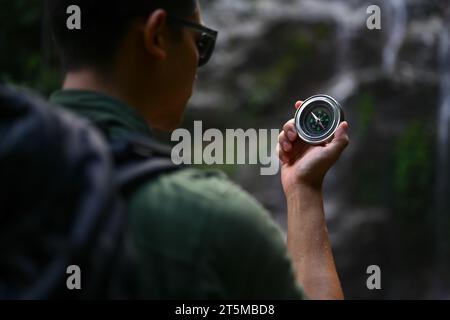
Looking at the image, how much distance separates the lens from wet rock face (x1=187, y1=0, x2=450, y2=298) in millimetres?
8664

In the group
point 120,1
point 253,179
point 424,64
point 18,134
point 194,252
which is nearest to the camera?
point 18,134

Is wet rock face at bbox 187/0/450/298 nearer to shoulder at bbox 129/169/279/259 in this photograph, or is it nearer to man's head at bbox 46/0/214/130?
man's head at bbox 46/0/214/130

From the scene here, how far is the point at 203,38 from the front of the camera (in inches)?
58.5

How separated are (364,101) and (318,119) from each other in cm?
720

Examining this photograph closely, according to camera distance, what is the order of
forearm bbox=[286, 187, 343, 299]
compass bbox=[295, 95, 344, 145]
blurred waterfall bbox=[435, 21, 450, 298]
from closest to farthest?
forearm bbox=[286, 187, 343, 299] < compass bbox=[295, 95, 344, 145] < blurred waterfall bbox=[435, 21, 450, 298]

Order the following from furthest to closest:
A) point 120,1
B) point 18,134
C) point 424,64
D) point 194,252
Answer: point 424,64, point 120,1, point 194,252, point 18,134

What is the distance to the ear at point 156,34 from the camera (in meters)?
1.30

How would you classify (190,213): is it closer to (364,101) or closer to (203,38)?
(203,38)

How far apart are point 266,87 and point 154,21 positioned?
8.10 m

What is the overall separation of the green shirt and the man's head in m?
0.17

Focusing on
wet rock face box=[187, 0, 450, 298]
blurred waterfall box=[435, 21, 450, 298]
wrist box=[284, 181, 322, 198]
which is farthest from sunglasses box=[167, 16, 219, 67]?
blurred waterfall box=[435, 21, 450, 298]
